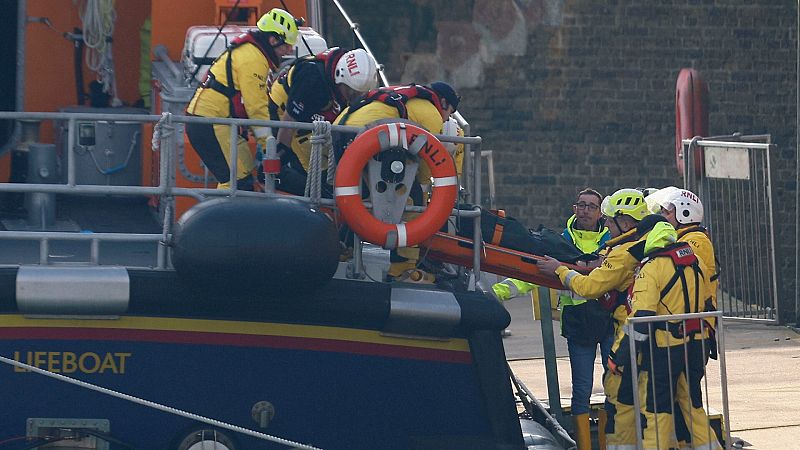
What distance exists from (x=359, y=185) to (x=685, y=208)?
2068mm

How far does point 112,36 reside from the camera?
28.5 ft

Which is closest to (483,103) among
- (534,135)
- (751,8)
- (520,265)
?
(534,135)

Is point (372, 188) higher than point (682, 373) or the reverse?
higher

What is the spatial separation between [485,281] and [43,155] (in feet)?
8.82

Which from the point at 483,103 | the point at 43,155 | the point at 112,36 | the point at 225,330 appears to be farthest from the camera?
the point at 483,103

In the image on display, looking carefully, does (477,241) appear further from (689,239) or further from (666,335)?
(689,239)

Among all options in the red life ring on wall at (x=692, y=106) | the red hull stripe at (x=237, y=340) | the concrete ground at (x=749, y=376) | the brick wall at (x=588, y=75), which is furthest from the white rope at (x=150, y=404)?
the brick wall at (x=588, y=75)

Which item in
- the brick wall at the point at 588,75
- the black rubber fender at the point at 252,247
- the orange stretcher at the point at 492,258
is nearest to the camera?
the black rubber fender at the point at 252,247

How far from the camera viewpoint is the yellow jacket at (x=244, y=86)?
7137mm

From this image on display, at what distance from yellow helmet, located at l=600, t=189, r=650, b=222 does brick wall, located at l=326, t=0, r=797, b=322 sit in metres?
8.90

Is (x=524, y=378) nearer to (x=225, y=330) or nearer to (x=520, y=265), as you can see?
(x=520, y=265)

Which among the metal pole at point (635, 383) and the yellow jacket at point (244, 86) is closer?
the metal pole at point (635, 383)

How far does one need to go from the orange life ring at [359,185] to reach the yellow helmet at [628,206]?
1407 mm

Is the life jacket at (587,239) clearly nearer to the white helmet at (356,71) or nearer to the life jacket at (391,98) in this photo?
the life jacket at (391,98)
